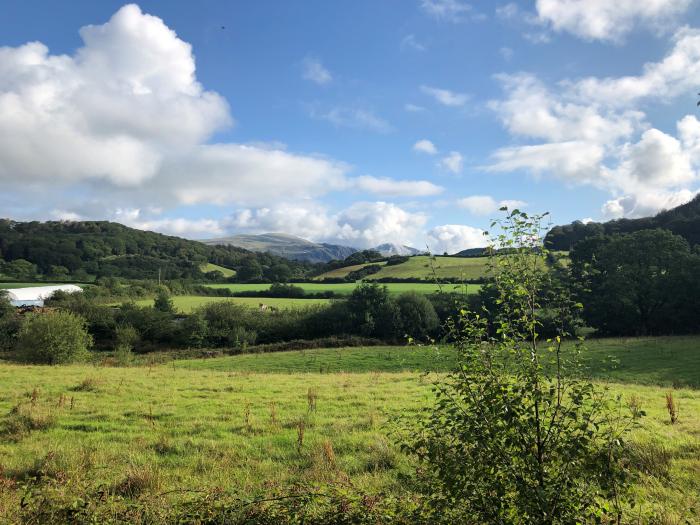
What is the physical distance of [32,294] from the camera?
3703 inches

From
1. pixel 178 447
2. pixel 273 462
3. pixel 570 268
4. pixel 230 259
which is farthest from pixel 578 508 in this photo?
pixel 230 259

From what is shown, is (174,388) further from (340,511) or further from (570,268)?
(570,268)

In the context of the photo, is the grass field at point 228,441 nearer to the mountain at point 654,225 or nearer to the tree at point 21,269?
the mountain at point 654,225

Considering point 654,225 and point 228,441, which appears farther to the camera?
point 654,225

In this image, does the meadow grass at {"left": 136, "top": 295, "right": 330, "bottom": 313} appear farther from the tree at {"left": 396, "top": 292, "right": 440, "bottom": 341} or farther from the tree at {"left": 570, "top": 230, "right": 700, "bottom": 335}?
the tree at {"left": 570, "top": 230, "right": 700, "bottom": 335}

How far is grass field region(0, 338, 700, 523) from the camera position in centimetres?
802

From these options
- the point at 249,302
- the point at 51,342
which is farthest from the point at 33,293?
the point at 51,342

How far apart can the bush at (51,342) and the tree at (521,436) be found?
45.1 metres

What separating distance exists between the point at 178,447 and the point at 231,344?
185 feet

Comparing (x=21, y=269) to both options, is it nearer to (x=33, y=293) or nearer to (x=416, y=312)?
(x=33, y=293)

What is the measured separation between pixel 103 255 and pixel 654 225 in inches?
7068

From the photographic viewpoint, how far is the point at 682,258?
167ft

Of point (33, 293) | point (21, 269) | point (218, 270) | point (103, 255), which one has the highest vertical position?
point (103, 255)

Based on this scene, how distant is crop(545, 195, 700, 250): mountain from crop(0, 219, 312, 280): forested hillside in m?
87.6
